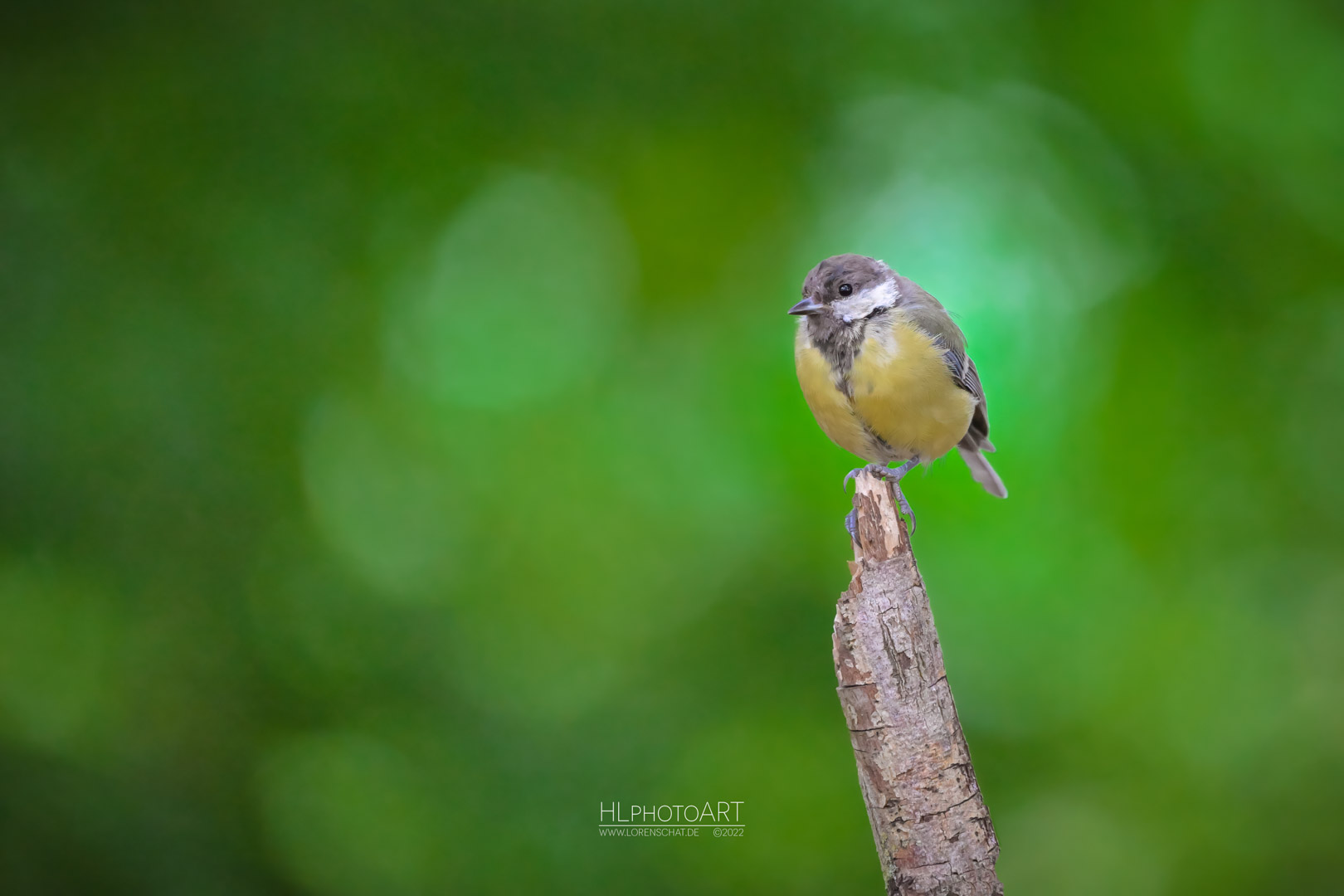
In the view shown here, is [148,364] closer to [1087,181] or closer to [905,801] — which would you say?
[905,801]

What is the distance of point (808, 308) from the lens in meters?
3.23

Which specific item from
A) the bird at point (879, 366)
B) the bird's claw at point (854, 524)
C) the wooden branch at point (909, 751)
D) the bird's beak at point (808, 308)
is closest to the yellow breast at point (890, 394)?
the bird at point (879, 366)

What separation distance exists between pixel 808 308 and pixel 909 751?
1440 millimetres

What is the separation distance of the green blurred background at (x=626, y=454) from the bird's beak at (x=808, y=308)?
5.44 feet

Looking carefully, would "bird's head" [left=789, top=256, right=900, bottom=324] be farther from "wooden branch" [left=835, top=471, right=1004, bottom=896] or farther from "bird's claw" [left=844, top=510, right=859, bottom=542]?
"wooden branch" [left=835, top=471, right=1004, bottom=896]

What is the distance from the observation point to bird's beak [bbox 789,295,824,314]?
126 inches

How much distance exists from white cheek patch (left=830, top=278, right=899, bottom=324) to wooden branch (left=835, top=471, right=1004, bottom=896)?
1090 millimetres

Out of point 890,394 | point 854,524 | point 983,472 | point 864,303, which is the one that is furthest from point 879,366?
point 983,472

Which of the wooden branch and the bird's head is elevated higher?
the bird's head

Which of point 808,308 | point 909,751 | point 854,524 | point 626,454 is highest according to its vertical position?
point 626,454

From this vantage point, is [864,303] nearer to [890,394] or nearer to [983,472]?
[890,394]

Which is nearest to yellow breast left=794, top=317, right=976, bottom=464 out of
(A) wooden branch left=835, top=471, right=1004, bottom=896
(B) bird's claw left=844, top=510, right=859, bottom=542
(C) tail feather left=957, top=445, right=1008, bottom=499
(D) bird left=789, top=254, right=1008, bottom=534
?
(D) bird left=789, top=254, right=1008, bottom=534

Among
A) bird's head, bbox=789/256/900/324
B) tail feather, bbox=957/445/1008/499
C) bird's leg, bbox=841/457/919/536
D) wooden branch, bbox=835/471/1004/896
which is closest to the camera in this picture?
wooden branch, bbox=835/471/1004/896

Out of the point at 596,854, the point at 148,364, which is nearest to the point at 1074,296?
the point at 596,854
